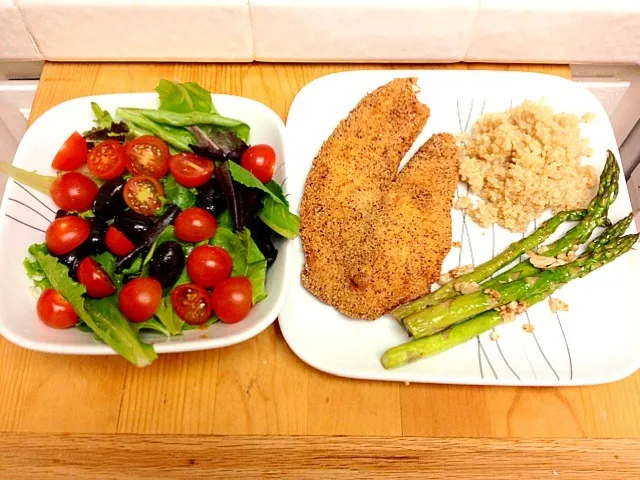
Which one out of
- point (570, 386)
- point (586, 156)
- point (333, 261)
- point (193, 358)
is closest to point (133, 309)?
point (193, 358)

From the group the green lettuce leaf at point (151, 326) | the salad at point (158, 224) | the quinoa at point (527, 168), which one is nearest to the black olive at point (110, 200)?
the salad at point (158, 224)

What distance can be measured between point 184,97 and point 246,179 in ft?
1.19

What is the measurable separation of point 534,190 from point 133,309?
3.88ft

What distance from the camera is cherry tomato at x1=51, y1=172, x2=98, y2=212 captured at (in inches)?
59.6

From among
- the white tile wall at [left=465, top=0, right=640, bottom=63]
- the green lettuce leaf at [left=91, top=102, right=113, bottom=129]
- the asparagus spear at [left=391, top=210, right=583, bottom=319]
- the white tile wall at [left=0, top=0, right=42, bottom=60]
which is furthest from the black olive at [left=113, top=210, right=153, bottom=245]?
the white tile wall at [left=465, top=0, right=640, bottom=63]

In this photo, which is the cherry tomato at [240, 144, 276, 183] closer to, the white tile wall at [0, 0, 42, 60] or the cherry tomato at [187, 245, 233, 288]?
the cherry tomato at [187, 245, 233, 288]

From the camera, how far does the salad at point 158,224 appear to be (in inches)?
54.7

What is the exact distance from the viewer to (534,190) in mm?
1693

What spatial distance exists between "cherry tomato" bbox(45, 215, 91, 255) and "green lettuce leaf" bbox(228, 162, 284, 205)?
16.3 inches

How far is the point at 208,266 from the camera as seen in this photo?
1.44m

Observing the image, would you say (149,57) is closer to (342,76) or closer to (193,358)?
(342,76)

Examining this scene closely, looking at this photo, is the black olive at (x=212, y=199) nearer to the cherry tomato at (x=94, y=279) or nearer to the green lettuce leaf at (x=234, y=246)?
the green lettuce leaf at (x=234, y=246)

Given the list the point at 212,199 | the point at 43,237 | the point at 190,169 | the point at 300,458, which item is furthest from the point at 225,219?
the point at 300,458

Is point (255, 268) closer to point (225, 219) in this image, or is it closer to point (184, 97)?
point (225, 219)
